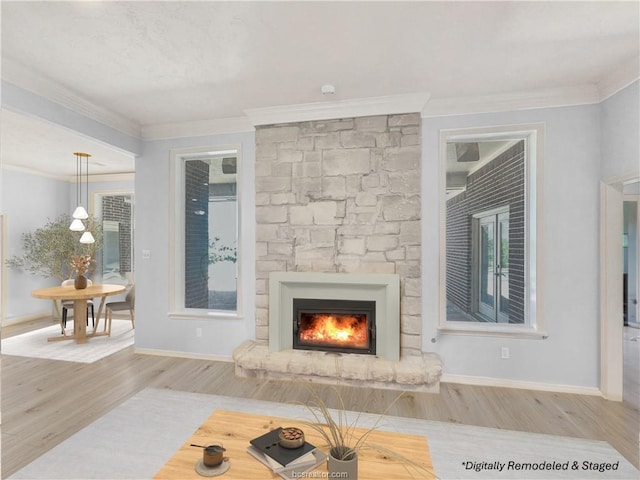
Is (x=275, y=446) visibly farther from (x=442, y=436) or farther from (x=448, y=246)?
(x=448, y=246)

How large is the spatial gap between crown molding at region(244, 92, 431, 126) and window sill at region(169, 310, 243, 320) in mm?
2186

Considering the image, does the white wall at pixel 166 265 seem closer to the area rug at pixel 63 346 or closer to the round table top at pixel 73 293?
the area rug at pixel 63 346

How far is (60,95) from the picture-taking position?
2.87m

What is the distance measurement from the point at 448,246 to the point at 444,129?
3.85 feet

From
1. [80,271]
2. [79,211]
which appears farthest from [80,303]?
[79,211]

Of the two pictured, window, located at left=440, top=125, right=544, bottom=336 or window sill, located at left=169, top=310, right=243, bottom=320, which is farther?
window sill, located at left=169, top=310, right=243, bottom=320

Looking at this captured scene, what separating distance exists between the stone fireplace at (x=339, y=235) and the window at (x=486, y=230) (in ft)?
1.19

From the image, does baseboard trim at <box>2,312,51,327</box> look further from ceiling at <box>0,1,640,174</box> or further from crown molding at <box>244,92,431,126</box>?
crown molding at <box>244,92,431,126</box>

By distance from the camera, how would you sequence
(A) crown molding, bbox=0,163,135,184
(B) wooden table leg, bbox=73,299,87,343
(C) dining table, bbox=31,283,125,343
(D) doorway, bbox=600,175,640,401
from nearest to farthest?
(D) doorway, bbox=600,175,640,401 → (C) dining table, bbox=31,283,125,343 → (B) wooden table leg, bbox=73,299,87,343 → (A) crown molding, bbox=0,163,135,184

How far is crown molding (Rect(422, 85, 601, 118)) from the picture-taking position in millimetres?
2858

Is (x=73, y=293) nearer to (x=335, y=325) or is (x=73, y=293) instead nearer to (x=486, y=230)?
(x=335, y=325)

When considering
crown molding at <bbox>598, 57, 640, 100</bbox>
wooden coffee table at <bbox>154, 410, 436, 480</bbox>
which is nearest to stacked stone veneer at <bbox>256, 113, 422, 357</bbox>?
crown molding at <bbox>598, 57, 640, 100</bbox>

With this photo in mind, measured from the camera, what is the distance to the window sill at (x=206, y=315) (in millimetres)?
3656

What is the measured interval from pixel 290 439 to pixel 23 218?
6.62m
